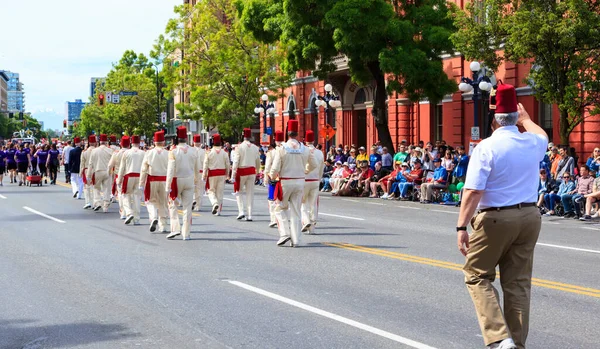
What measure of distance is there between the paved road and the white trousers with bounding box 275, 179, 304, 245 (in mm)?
352

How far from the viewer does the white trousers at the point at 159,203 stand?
17.0m

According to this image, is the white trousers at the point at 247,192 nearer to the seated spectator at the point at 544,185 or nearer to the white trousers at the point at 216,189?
the white trousers at the point at 216,189

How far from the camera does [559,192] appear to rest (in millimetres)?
21172

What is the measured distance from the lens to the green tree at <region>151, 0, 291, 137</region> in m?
51.0

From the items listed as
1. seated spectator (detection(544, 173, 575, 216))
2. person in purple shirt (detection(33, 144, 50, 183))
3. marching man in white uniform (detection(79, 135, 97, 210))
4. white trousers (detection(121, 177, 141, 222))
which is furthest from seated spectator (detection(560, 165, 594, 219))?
person in purple shirt (detection(33, 144, 50, 183))

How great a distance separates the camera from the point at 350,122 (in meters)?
47.7

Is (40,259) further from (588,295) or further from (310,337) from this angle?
(588,295)

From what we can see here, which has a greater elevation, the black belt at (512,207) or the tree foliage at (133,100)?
the tree foliage at (133,100)

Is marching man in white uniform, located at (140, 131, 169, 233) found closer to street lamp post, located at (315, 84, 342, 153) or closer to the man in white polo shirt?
the man in white polo shirt

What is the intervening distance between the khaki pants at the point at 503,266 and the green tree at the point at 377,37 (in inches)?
1010

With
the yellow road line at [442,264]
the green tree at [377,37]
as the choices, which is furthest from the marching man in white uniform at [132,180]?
the green tree at [377,37]

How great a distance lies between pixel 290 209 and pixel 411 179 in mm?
13306

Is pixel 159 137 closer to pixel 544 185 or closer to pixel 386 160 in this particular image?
pixel 544 185

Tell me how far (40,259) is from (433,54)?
23.7 metres
